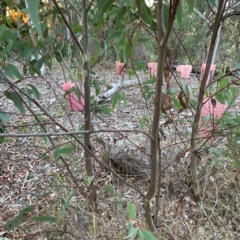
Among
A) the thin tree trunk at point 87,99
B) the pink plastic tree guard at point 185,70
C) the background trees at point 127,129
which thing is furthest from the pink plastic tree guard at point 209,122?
the pink plastic tree guard at point 185,70

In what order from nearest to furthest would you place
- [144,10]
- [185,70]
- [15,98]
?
[144,10], [15,98], [185,70]

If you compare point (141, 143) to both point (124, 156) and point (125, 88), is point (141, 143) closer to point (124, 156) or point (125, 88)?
point (124, 156)

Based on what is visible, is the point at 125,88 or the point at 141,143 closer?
the point at 141,143

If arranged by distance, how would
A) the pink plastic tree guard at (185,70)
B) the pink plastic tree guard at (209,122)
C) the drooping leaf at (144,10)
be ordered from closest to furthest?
1. the drooping leaf at (144,10)
2. the pink plastic tree guard at (209,122)
3. the pink plastic tree guard at (185,70)

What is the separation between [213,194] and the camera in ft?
3.71

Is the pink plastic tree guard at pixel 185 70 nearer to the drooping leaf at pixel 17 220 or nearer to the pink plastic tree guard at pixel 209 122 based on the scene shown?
the pink plastic tree guard at pixel 209 122

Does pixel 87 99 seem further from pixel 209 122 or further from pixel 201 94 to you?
pixel 209 122

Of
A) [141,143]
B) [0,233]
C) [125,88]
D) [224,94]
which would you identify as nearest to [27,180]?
[0,233]

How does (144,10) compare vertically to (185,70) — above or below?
above

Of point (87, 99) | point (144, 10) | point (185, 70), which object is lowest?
point (185, 70)

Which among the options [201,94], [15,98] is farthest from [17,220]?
[201,94]

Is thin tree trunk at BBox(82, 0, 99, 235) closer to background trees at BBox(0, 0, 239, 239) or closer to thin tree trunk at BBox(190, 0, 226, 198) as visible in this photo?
background trees at BBox(0, 0, 239, 239)

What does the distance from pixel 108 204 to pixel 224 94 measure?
1.94ft

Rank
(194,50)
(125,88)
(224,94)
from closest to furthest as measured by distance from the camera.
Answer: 1. (224,94)
2. (125,88)
3. (194,50)
